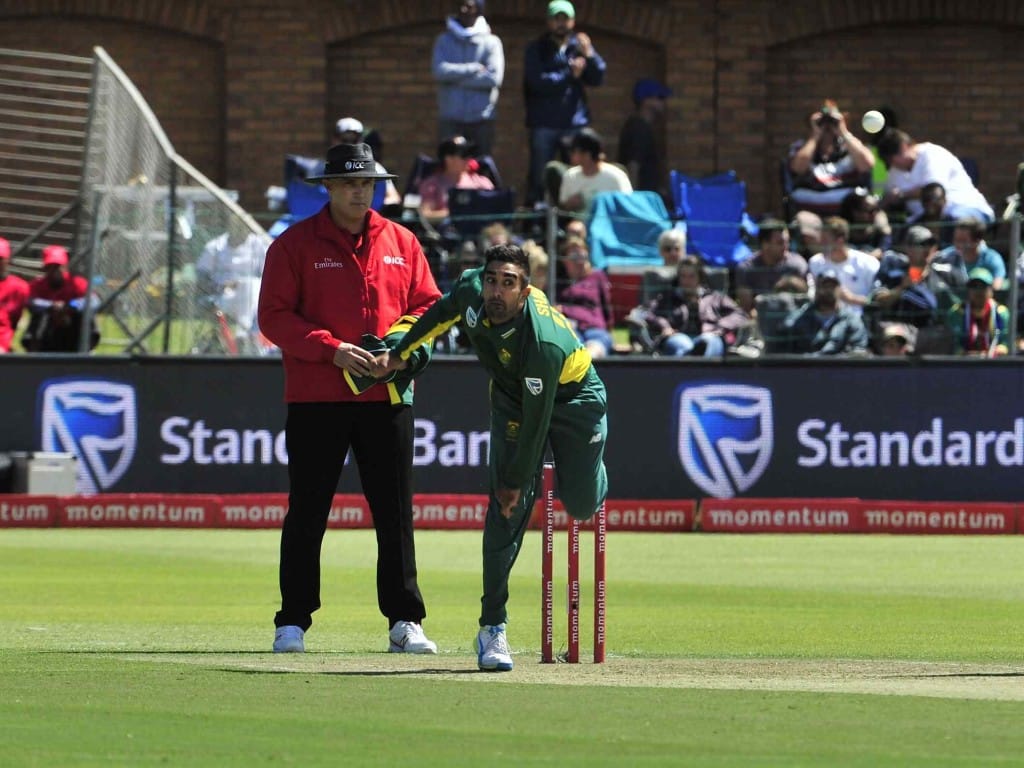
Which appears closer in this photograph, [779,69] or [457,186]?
[457,186]

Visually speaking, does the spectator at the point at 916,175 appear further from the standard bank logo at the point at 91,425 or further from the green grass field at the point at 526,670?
the standard bank logo at the point at 91,425

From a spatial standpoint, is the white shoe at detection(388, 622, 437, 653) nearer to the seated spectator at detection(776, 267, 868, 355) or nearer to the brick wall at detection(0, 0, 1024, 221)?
the seated spectator at detection(776, 267, 868, 355)

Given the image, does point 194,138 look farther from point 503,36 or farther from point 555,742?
point 555,742

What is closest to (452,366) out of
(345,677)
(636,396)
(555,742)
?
(636,396)

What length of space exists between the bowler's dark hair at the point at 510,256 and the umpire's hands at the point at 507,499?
725 mm

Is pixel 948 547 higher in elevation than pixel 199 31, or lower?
lower

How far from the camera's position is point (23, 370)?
1656 cm

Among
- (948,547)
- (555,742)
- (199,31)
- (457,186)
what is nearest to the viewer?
(555,742)

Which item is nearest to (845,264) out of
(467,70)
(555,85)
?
(555,85)

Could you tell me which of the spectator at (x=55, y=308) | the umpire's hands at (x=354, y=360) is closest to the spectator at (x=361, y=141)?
the spectator at (x=55, y=308)

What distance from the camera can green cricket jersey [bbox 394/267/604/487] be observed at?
731 cm

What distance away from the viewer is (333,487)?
838 cm

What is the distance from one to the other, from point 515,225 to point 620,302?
1.32 metres

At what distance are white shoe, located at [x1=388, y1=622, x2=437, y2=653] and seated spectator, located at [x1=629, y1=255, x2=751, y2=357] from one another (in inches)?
338
